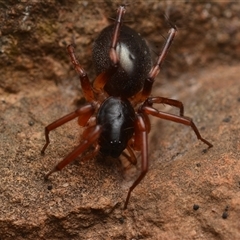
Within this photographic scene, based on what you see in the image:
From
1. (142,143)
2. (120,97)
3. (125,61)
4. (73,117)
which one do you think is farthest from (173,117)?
(73,117)

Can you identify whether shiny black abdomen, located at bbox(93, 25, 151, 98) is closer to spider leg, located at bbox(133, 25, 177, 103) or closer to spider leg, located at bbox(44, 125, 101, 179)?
spider leg, located at bbox(133, 25, 177, 103)

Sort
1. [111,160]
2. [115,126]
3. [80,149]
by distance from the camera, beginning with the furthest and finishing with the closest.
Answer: [111,160]
[115,126]
[80,149]

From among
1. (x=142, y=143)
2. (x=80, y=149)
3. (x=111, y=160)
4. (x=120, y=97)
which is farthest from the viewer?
(x=120, y=97)

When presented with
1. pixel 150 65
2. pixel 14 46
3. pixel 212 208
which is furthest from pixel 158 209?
pixel 14 46

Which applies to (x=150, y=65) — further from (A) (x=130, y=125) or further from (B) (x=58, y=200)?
(B) (x=58, y=200)

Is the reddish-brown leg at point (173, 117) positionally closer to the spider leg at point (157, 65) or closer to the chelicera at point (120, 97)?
the chelicera at point (120, 97)

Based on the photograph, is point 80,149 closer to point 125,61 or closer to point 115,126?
point 115,126

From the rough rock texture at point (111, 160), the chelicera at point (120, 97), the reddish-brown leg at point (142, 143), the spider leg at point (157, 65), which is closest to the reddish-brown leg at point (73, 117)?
the chelicera at point (120, 97)

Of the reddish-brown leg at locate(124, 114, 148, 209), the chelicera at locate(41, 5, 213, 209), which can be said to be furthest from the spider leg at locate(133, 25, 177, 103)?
the reddish-brown leg at locate(124, 114, 148, 209)
